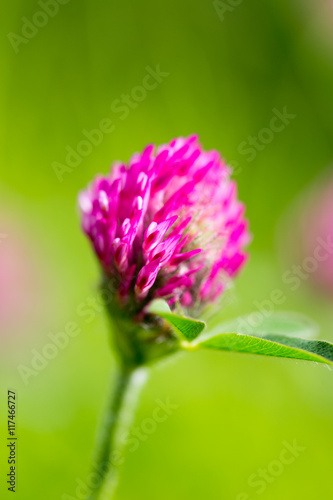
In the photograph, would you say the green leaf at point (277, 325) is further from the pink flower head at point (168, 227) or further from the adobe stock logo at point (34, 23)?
the adobe stock logo at point (34, 23)

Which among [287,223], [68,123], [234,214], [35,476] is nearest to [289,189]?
[287,223]

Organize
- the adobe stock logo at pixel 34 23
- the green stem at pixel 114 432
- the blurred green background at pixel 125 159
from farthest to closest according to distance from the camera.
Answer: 1. the adobe stock logo at pixel 34 23
2. the blurred green background at pixel 125 159
3. the green stem at pixel 114 432

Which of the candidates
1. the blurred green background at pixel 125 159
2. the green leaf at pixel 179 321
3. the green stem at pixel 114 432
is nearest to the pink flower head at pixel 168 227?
the green leaf at pixel 179 321

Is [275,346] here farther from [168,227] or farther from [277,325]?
[277,325]

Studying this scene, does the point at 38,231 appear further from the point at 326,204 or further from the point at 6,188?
the point at 326,204

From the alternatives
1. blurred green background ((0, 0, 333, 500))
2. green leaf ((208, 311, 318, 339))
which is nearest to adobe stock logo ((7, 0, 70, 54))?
blurred green background ((0, 0, 333, 500))

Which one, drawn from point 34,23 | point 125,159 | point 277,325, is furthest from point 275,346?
point 34,23
